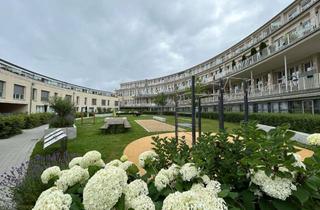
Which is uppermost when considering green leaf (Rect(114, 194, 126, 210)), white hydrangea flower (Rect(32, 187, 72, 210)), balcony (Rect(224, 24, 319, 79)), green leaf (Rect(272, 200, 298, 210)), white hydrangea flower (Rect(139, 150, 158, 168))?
balcony (Rect(224, 24, 319, 79))

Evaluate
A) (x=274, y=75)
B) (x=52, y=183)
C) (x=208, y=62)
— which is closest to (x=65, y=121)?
(x=52, y=183)

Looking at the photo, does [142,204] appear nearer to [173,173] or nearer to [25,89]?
[173,173]

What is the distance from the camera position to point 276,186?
4.08 feet

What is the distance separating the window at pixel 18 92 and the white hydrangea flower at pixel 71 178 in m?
30.4

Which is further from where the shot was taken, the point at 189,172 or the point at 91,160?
the point at 91,160

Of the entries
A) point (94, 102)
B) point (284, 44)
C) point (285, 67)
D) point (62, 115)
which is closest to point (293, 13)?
point (284, 44)

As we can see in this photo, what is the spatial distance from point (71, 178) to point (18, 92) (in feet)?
104

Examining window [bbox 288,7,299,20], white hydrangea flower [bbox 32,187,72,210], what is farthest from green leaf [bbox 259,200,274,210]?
window [bbox 288,7,299,20]

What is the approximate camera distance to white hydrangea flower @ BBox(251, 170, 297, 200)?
1.22 metres

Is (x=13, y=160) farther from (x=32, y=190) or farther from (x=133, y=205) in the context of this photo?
(x=133, y=205)

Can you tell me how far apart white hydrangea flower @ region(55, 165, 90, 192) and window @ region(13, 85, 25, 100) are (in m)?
30.4

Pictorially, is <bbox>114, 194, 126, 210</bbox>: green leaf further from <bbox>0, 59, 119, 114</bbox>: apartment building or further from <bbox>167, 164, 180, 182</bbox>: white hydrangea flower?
<bbox>0, 59, 119, 114</bbox>: apartment building

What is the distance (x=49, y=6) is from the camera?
11641mm

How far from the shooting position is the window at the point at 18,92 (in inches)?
1037
